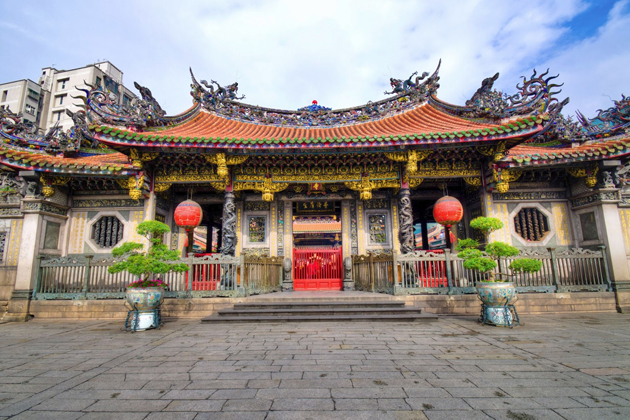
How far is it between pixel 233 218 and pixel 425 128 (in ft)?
22.2

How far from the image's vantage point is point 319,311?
23.4 ft

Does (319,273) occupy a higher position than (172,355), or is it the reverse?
(319,273)

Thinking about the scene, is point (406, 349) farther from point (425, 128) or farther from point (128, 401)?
point (425, 128)

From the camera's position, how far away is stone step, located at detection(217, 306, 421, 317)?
7.05 meters

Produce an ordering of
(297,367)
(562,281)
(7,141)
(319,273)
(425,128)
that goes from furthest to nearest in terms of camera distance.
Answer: (319,273) < (425,128) < (7,141) < (562,281) < (297,367)

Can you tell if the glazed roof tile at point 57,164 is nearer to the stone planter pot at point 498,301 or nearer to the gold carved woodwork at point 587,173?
the stone planter pot at point 498,301

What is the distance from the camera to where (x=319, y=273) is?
11.0 metres

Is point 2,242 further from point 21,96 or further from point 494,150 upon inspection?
point 21,96

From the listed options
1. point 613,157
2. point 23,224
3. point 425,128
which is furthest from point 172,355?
point 613,157

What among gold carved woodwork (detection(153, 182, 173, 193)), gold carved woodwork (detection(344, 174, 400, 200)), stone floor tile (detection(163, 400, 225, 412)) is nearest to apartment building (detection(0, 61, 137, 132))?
gold carved woodwork (detection(153, 182, 173, 193))

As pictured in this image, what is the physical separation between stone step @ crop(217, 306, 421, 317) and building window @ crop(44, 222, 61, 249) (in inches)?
229

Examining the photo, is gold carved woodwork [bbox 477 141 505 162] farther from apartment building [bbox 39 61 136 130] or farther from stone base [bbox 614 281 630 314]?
apartment building [bbox 39 61 136 130]

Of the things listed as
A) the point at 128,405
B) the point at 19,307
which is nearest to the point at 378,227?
the point at 128,405

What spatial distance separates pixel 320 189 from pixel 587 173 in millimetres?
7795
